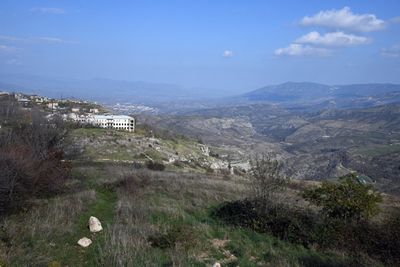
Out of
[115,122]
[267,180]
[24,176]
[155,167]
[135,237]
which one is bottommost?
[115,122]

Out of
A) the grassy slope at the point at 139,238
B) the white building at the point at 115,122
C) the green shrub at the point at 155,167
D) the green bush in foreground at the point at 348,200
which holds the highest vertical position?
the green bush in foreground at the point at 348,200

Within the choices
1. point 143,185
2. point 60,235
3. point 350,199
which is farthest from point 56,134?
point 350,199

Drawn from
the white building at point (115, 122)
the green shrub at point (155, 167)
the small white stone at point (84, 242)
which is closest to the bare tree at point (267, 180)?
the small white stone at point (84, 242)

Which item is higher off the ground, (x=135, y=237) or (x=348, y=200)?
(x=348, y=200)

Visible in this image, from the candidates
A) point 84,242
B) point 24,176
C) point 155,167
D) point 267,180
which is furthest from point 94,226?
point 155,167

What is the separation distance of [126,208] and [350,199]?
22.3ft

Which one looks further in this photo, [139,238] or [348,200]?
[348,200]

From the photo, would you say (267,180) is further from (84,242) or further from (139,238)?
(84,242)

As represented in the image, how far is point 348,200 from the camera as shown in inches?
481

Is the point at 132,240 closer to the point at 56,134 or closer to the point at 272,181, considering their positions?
the point at 272,181

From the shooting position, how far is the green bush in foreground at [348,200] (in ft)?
39.8

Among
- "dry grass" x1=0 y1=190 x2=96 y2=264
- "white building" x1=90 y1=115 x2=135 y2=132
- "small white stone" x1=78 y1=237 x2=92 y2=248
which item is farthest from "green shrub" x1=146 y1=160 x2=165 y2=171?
"white building" x1=90 y1=115 x2=135 y2=132

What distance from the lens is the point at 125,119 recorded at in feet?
282

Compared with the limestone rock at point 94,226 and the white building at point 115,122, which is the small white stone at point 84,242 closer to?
the limestone rock at point 94,226
